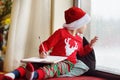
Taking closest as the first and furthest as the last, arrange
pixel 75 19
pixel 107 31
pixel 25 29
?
pixel 75 19 → pixel 107 31 → pixel 25 29

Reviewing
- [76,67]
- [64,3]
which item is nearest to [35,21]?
[64,3]

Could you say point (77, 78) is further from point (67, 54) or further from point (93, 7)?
point (93, 7)

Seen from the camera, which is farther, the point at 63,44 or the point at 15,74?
the point at 63,44

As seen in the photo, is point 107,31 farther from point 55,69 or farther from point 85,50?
point 55,69

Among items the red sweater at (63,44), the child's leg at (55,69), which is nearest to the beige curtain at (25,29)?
the red sweater at (63,44)

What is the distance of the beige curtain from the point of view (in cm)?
169

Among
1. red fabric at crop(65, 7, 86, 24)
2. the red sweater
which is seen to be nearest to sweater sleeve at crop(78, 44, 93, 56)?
the red sweater

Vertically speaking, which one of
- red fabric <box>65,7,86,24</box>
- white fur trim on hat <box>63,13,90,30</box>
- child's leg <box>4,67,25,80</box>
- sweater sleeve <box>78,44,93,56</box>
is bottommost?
child's leg <box>4,67,25,80</box>

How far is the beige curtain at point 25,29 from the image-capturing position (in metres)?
1.69

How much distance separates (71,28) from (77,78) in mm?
312

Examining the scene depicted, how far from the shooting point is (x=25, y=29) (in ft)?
5.71

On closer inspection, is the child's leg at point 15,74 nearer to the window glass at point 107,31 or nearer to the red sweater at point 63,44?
the red sweater at point 63,44

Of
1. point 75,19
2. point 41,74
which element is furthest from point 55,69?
point 75,19

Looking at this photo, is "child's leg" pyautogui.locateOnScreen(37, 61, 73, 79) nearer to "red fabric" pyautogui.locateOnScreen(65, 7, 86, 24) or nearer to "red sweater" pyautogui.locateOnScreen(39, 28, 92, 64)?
"red sweater" pyautogui.locateOnScreen(39, 28, 92, 64)
